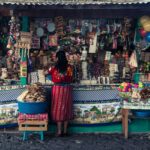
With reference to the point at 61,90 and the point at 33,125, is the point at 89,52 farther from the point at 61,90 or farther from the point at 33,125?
the point at 33,125

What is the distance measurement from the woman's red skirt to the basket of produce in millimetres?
216

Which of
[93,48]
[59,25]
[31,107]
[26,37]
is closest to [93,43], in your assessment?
[93,48]

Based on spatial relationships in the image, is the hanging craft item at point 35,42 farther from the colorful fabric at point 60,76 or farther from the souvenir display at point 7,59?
the colorful fabric at point 60,76

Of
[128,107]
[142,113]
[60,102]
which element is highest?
[60,102]

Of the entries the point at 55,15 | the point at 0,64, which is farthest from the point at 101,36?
the point at 0,64

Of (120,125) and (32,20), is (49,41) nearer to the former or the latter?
(32,20)

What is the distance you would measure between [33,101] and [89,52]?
1.94 m

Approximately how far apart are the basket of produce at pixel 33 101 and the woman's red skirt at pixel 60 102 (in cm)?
22

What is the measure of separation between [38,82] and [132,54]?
234cm

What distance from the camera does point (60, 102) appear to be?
30.2 ft

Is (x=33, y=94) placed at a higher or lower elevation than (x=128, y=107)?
higher

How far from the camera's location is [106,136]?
31.3ft

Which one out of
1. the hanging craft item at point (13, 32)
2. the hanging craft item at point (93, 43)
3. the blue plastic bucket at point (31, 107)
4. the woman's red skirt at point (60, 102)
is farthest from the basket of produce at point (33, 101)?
the hanging craft item at point (93, 43)

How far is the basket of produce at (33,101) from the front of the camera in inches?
353
